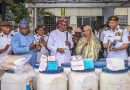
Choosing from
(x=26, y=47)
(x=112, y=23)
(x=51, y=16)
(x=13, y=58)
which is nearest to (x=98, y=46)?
(x=112, y=23)

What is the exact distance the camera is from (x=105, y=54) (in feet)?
17.3

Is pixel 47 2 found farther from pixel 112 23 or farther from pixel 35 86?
pixel 35 86

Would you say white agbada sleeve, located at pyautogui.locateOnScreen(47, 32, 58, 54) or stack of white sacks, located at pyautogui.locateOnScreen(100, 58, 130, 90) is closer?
stack of white sacks, located at pyautogui.locateOnScreen(100, 58, 130, 90)

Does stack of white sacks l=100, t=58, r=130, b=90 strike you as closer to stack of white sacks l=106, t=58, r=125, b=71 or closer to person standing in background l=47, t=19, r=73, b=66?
stack of white sacks l=106, t=58, r=125, b=71

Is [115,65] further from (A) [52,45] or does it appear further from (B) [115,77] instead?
(A) [52,45]

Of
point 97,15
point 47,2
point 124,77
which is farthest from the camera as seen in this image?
point 97,15

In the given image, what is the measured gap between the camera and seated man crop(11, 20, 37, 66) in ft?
14.5

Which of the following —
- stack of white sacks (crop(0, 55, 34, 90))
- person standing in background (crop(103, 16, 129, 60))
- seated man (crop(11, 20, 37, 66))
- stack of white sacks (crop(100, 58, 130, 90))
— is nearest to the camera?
stack of white sacks (crop(100, 58, 130, 90))

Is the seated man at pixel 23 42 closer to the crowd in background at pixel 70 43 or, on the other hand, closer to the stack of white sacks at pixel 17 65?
the crowd in background at pixel 70 43

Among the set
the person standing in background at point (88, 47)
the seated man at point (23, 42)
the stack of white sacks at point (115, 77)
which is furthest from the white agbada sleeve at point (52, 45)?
the stack of white sacks at point (115, 77)

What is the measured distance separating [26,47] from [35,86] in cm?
147

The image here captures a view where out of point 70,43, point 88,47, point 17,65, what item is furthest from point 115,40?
point 17,65

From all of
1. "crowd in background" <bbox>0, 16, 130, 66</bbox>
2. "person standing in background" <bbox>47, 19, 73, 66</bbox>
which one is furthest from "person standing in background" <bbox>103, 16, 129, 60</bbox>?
"person standing in background" <bbox>47, 19, 73, 66</bbox>

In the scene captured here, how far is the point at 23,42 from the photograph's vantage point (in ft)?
15.1
